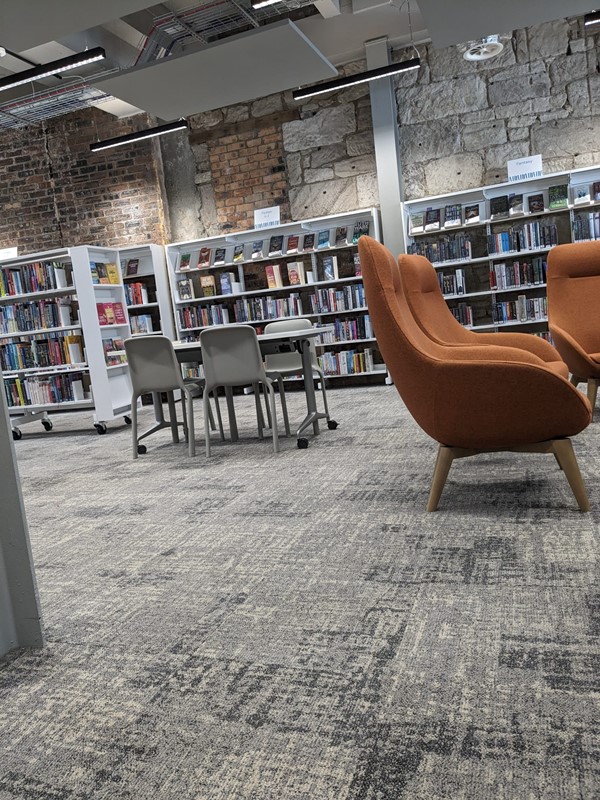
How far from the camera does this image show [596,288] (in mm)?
4352

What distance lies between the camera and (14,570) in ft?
6.26

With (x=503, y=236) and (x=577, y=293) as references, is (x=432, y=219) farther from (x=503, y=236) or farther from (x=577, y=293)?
(x=577, y=293)

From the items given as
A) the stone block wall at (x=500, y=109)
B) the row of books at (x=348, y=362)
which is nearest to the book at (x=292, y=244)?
the row of books at (x=348, y=362)

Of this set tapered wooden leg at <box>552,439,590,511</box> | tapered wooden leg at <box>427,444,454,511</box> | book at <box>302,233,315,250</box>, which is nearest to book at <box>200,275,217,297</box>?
book at <box>302,233,315,250</box>

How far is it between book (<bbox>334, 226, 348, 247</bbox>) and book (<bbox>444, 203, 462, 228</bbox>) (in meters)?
1.17

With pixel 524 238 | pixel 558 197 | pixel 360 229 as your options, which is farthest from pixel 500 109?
pixel 360 229

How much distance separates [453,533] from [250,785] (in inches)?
56.1

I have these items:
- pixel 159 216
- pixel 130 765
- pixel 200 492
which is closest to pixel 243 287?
pixel 159 216

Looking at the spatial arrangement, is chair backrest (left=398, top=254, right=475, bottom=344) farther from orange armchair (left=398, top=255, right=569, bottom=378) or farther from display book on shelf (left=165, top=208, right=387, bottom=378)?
display book on shelf (left=165, top=208, right=387, bottom=378)

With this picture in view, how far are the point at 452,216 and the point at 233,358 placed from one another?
A: 13.8 ft

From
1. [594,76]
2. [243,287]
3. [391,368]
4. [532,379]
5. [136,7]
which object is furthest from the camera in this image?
[243,287]

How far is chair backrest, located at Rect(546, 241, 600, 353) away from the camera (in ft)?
14.2

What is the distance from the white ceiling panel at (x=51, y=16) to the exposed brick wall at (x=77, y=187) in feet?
10.8

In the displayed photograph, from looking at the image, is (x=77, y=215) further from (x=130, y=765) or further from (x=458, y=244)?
(x=130, y=765)
